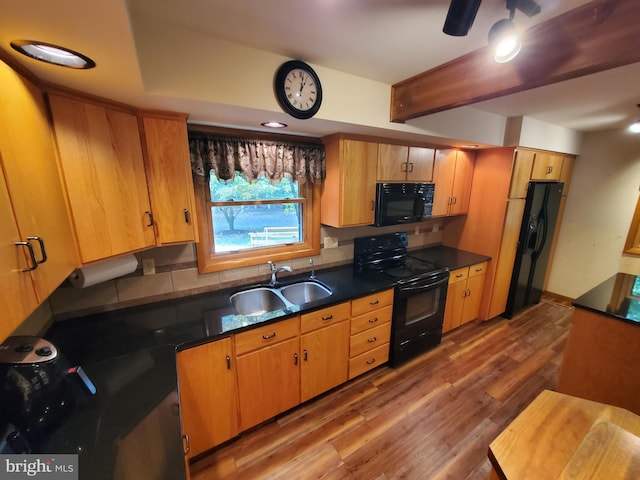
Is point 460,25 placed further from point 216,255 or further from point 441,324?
point 441,324

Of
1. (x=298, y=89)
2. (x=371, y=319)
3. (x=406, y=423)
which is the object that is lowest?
(x=406, y=423)

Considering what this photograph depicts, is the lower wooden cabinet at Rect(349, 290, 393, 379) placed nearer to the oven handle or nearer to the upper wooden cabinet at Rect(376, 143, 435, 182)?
the oven handle

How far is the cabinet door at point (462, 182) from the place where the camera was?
9.25 ft

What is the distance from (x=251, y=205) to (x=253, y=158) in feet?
1.30

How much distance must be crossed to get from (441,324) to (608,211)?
9.41ft

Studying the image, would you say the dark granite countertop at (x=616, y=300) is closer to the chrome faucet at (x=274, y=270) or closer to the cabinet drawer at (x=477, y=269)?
the cabinet drawer at (x=477, y=269)

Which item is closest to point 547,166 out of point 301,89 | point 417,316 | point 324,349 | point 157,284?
point 417,316

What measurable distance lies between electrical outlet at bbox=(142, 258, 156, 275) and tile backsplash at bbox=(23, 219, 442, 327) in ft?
0.05

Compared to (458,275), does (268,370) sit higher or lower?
lower

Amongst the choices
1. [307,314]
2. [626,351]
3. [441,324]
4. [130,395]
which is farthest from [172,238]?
[626,351]

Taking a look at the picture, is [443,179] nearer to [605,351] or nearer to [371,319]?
[371,319]

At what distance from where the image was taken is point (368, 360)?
7.18ft

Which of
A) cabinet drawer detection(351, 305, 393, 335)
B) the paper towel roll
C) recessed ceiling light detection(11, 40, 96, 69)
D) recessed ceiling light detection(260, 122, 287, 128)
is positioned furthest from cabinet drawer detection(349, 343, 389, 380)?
recessed ceiling light detection(11, 40, 96, 69)

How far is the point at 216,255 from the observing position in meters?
2.01
